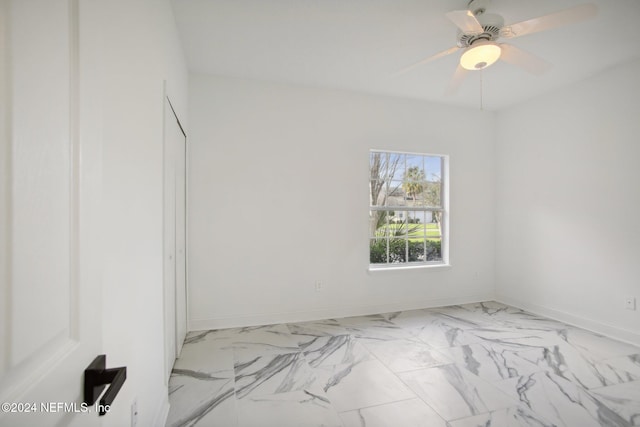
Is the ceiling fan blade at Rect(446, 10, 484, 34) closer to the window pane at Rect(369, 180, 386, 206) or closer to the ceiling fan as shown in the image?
the ceiling fan

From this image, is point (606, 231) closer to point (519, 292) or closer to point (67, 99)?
point (519, 292)

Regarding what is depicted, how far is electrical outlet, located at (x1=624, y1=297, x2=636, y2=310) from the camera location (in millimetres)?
2814

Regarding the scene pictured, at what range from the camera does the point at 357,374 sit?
2.24 meters

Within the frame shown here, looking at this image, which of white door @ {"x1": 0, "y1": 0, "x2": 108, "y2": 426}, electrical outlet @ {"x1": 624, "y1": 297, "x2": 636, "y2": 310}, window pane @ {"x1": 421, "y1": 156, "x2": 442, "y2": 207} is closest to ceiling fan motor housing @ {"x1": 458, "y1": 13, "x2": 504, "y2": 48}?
A: window pane @ {"x1": 421, "y1": 156, "x2": 442, "y2": 207}

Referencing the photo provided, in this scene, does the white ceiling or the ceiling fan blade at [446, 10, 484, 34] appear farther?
the white ceiling

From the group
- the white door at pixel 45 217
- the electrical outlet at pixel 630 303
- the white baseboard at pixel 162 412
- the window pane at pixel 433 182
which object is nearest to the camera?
the white door at pixel 45 217

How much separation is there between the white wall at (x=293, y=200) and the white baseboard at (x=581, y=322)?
723 mm

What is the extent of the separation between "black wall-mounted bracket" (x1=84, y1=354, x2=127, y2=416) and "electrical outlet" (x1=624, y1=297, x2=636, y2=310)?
13.4 ft

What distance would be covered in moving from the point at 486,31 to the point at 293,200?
2.26 metres

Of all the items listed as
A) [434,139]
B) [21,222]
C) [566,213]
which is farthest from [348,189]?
[21,222]

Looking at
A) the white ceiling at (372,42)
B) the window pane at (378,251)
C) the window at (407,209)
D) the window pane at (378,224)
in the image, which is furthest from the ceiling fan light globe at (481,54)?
the window pane at (378,251)

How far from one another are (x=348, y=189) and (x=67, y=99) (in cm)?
314

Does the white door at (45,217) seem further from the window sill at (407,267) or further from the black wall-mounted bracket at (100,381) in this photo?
the window sill at (407,267)

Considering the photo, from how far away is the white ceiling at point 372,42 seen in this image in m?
2.12
